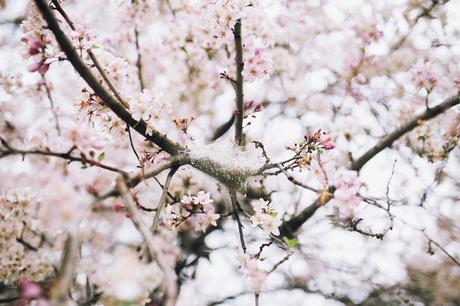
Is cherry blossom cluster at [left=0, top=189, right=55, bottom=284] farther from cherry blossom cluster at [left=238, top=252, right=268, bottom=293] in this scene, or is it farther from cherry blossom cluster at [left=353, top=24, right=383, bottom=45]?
cherry blossom cluster at [left=353, top=24, right=383, bottom=45]

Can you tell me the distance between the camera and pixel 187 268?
516 centimetres

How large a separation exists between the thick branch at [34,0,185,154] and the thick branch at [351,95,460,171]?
216 centimetres

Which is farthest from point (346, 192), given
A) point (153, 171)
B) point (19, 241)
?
point (19, 241)

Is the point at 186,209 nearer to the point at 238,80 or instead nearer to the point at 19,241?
the point at 238,80

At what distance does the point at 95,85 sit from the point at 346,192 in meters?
1.38

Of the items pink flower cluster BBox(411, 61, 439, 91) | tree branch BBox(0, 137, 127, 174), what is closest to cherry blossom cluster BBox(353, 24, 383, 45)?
pink flower cluster BBox(411, 61, 439, 91)

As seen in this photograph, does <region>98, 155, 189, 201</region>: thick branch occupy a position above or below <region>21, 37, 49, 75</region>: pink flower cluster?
below

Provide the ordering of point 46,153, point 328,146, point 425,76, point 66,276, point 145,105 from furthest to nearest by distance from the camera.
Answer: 1. point 425,76
2. point 328,146
3. point 145,105
4. point 46,153
5. point 66,276

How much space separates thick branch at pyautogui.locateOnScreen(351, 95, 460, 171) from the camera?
10.2ft

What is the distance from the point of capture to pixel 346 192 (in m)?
1.68

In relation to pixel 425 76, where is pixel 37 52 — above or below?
below

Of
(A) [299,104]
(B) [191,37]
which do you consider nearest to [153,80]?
(B) [191,37]

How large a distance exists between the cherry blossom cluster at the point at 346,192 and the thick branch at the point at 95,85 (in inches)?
41.3

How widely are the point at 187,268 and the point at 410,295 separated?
2950mm
